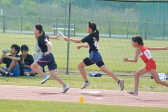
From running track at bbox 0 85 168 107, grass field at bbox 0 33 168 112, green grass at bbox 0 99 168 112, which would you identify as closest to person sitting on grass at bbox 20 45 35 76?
grass field at bbox 0 33 168 112

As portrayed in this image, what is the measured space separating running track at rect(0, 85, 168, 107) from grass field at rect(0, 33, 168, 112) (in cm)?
88

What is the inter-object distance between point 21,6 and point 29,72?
9.67 meters

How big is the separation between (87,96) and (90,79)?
396 cm

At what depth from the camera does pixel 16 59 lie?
50.1 ft

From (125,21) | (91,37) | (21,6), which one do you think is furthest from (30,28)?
(91,37)

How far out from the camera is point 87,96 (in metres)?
11.8

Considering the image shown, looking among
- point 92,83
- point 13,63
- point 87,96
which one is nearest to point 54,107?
point 87,96

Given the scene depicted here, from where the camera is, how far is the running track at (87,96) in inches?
435

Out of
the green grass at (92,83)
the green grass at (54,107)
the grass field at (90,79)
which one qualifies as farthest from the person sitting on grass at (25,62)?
the green grass at (54,107)

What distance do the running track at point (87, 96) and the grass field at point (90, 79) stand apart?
0.88 m

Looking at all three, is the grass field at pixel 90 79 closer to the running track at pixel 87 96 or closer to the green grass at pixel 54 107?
the green grass at pixel 54 107

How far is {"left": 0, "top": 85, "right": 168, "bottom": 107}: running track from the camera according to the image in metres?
11.0

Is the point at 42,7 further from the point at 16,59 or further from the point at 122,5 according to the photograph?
the point at 16,59

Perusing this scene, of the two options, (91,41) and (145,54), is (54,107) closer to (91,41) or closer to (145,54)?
(145,54)
